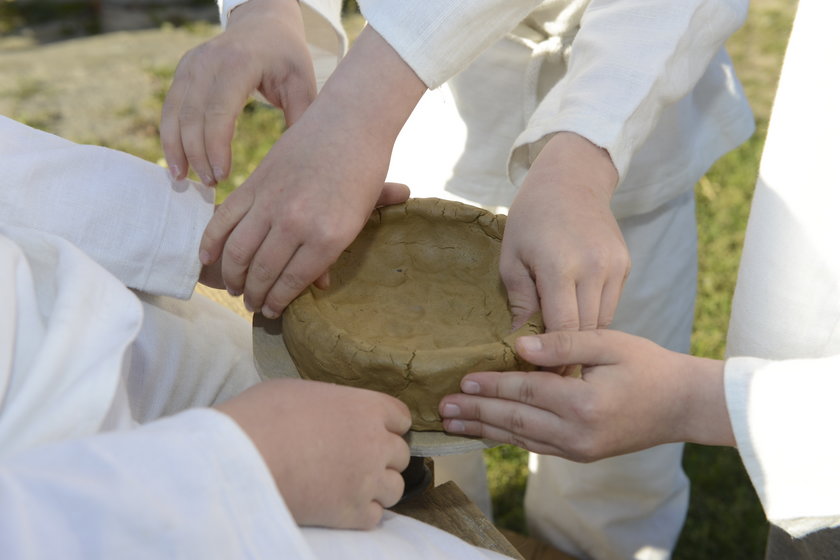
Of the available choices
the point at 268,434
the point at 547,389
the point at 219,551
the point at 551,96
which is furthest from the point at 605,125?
the point at 219,551

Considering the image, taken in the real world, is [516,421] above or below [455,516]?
above

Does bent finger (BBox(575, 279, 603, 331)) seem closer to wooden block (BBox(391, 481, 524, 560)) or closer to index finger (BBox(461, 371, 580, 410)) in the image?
index finger (BBox(461, 371, 580, 410))

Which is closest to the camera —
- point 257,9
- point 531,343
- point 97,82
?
point 531,343

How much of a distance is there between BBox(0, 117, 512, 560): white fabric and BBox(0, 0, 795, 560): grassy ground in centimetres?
116

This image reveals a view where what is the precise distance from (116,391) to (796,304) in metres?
0.74

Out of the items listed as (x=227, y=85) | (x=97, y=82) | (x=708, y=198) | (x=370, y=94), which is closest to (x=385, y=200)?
(x=370, y=94)

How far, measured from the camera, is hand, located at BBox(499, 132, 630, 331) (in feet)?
3.07

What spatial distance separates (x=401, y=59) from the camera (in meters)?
1.05

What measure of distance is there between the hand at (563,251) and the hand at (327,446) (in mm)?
212

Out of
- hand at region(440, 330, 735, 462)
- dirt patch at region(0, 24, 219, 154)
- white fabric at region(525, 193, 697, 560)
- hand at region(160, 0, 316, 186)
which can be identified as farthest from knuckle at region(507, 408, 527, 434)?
dirt patch at region(0, 24, 219, 154)

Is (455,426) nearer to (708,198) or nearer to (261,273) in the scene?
(261,273)

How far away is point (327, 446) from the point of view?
0.79 metres

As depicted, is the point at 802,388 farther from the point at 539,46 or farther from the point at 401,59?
the point at 539,46

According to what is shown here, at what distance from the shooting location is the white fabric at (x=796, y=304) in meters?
0.87
